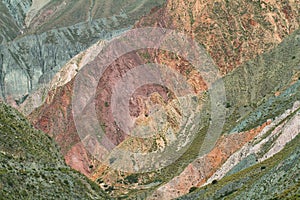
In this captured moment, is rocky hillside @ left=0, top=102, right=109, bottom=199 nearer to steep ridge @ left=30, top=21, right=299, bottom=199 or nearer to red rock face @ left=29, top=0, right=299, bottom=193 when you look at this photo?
steep ridge @ left=30, top=21, right=299, bottom=199

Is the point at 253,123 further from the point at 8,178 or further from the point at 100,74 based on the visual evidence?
the point at 100,74

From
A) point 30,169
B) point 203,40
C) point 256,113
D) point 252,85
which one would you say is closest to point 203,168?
point 256,113

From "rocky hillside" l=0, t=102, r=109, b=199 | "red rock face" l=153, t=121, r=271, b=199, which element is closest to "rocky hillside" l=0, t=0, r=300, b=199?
"red rock face" l=153, t=121, r=271, b=199

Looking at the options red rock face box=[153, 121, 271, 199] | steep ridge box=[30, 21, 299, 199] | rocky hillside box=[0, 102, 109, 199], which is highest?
rocky hillside box=[0, 102, 109, 199]

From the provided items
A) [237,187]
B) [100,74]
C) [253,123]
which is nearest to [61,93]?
[100,74]

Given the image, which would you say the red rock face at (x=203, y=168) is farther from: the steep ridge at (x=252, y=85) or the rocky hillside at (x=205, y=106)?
the steep ridge at (x=252, y=85)

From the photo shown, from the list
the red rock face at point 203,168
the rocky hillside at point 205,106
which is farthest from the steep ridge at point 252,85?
the red rock face at point 203,168

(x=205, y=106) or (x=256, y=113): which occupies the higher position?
(x=205, y=106)

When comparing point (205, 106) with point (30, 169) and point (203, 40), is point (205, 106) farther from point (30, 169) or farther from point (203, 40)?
point (30, 169)
